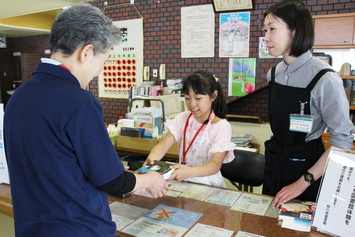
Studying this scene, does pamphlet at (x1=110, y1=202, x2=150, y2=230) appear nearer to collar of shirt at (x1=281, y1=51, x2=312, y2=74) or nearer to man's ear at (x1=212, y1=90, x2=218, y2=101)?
man's ear at (x1=212, y1=90, x2=218, y2=101)

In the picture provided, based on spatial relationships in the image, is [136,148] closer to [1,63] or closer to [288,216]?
[288,216]

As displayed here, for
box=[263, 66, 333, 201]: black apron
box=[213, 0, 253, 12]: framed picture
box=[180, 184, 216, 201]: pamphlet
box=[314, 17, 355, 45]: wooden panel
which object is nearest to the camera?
box=[263, 66, 333, 201]: black apron

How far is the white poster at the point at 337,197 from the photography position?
3.48 feet

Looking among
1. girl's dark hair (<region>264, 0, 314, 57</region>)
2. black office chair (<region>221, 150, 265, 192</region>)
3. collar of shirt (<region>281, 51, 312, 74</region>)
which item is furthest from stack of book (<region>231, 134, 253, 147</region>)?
girl's dark hair (<region>264, 0, 314, 57</region>)

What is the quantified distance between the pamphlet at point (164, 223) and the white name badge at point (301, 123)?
64 cm

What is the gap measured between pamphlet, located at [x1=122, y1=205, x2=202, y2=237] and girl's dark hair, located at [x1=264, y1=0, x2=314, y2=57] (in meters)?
0.97

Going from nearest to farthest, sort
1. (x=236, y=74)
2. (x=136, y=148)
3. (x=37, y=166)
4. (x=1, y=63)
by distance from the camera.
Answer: (x=37, y=166) → (x=136, y=148) → (x=236, y=74) → (x=1, y=63)

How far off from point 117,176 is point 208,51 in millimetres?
4409

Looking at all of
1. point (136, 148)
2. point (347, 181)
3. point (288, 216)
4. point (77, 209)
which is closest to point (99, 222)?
point (77, 209)

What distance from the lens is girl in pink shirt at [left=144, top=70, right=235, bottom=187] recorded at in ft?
6.06

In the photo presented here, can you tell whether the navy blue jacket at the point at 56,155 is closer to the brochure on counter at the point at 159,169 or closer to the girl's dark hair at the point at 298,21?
the brochure on counter at the point at 159,169

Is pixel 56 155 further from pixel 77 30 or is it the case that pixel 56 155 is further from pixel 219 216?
pixel 219 216

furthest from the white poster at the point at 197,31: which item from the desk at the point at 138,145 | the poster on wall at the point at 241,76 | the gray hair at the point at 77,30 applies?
the gray hair at the point at 77,30

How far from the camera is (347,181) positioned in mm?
1076
